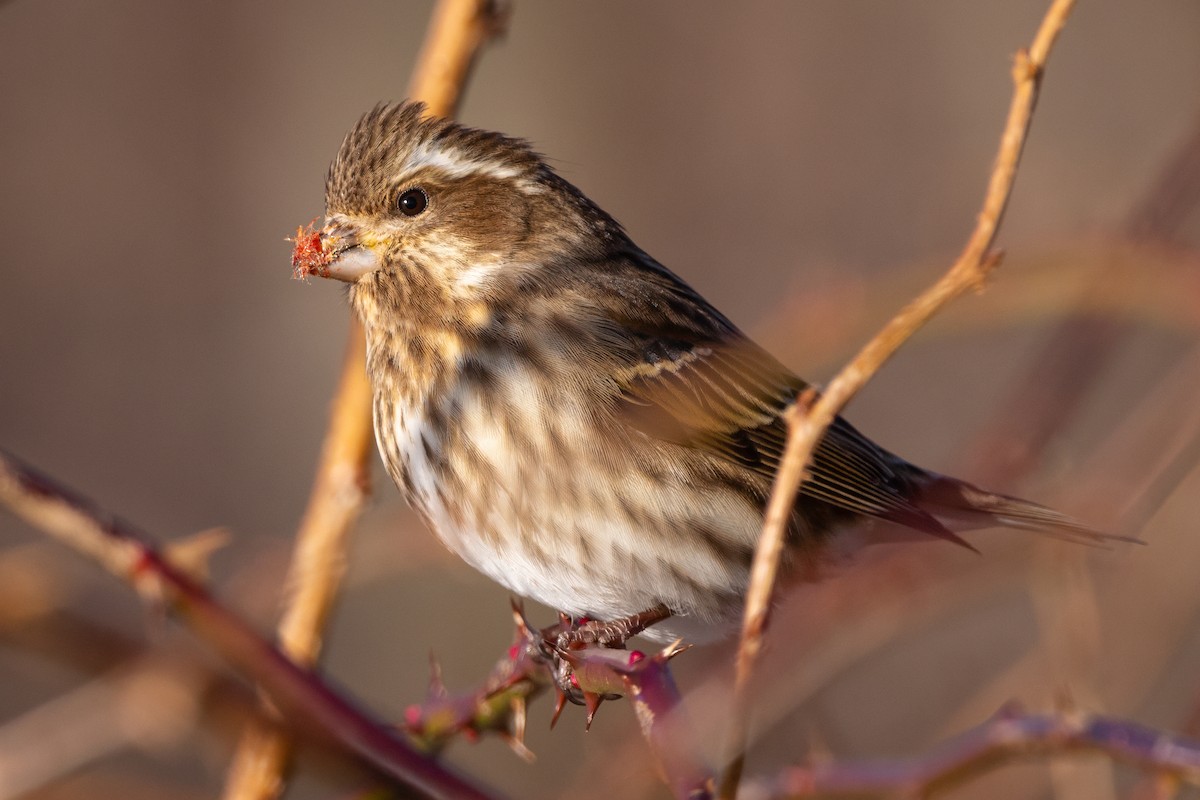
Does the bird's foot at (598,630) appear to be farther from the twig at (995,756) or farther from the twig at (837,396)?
the twig at (837,396)

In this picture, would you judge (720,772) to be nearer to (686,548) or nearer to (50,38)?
(686,548)

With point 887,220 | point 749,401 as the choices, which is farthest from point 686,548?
point 887,220

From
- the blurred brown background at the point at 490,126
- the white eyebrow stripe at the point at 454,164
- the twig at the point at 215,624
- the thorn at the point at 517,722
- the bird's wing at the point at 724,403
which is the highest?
the twig at the point at 215,624

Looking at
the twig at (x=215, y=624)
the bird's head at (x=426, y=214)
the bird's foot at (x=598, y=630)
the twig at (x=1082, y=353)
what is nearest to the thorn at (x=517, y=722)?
the bird's foot at (x=598, y=630)

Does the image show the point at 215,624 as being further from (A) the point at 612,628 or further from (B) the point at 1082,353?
(B) the point at 1082,353

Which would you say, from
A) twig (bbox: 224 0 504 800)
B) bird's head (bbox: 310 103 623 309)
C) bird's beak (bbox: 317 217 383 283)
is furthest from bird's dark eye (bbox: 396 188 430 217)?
twig (bbox: 224 0 504 800)

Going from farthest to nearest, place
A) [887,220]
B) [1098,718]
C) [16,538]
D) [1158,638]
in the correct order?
[887,220] → [16,538] → [1158,638] → [1098,718]

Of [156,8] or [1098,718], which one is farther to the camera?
[156,8]
